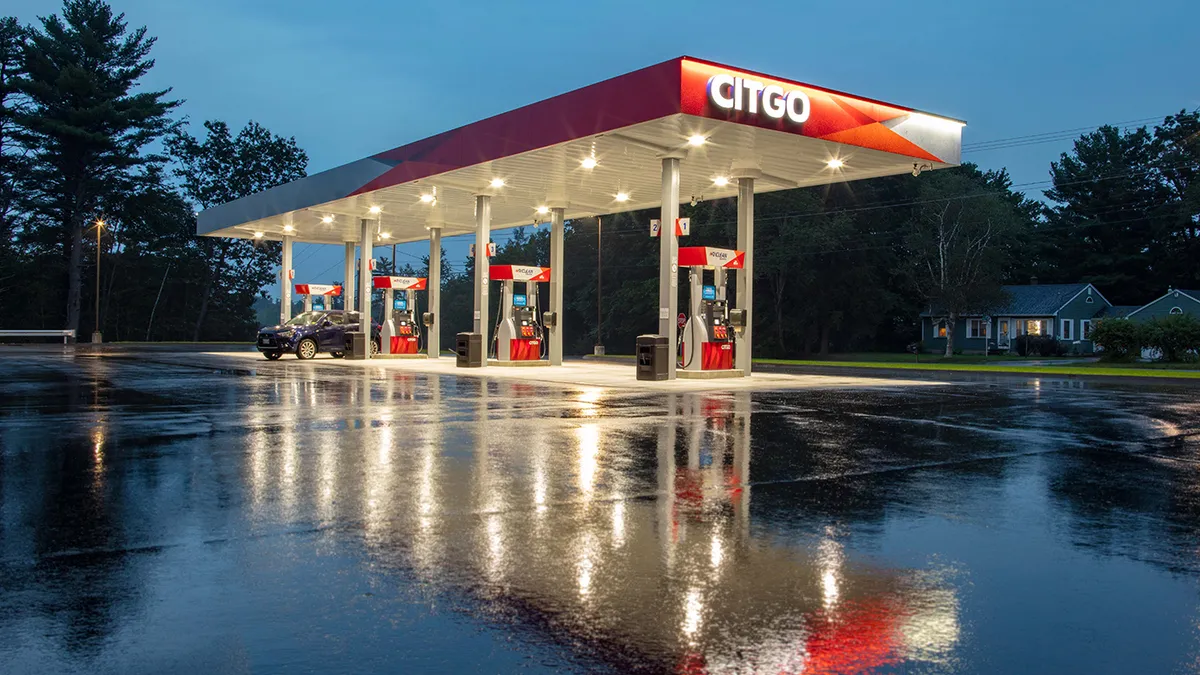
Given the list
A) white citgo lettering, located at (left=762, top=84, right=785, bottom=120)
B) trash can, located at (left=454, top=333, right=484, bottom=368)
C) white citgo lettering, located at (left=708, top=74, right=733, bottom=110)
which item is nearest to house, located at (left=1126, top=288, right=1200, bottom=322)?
trash can, located at (left=454, top=333, right=484, bottom=368)

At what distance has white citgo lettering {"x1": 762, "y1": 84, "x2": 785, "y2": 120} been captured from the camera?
20141 mm

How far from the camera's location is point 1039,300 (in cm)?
6562

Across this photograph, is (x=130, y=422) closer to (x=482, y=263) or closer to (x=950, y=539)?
(x=950, y=539)

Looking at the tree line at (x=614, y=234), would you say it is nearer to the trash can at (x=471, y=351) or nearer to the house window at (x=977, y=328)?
the house window at (x=977, y=328)

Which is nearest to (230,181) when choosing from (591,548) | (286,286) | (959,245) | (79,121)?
(79,121)

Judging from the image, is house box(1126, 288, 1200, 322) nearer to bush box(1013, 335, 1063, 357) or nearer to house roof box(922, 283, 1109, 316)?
house roof box(922, 283, 1109, 316)

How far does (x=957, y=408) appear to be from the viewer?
1608 cm

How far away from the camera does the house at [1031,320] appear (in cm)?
6388

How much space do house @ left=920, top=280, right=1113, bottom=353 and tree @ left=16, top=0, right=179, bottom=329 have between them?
54881 millimetres

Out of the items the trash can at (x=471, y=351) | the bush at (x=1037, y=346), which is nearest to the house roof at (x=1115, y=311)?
the bush at (x=1037, y=346)

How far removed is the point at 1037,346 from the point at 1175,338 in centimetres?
2492

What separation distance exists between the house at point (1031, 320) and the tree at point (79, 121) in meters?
54.9

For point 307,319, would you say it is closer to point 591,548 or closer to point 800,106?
point 800,106

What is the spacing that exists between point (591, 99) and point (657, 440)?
38.1ft
